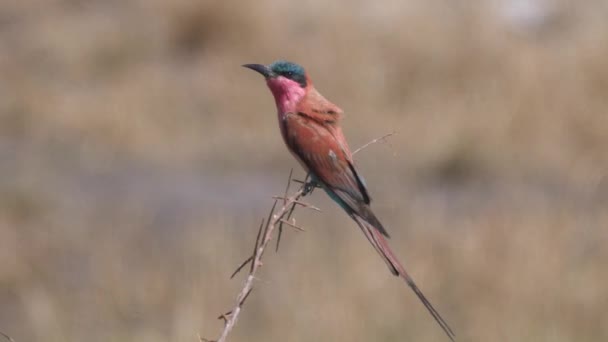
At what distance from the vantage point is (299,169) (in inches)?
339

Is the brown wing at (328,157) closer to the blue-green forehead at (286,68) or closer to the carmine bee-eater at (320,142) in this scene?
the carmine bee-eater at (320,142)

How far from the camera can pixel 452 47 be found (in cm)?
1159

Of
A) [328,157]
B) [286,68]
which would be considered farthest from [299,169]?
[328,157]

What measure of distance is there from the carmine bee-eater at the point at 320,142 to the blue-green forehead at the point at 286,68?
4 centimetres

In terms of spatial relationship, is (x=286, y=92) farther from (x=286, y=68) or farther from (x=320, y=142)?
(x=320, y=142)

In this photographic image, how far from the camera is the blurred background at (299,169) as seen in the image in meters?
6.01

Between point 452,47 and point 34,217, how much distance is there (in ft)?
16.4

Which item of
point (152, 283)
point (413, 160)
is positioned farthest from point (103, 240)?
point (413, 160)

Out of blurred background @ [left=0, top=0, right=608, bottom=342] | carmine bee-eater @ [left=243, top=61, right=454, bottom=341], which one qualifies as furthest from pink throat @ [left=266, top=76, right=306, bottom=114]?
blurred background @ [left=0, top=0, right=608, bottom=342]

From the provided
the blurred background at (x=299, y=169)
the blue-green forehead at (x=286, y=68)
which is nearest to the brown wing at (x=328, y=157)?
the blue-green forehead at (x=286, y=68)

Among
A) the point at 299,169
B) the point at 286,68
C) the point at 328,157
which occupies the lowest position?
the point at 299,169

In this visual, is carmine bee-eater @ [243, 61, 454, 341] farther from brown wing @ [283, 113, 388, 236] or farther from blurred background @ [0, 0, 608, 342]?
blurred background @ [0, 0, 608, 342]

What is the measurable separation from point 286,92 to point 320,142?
21cm

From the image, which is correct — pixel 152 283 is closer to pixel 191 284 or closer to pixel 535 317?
pixel 191 284
